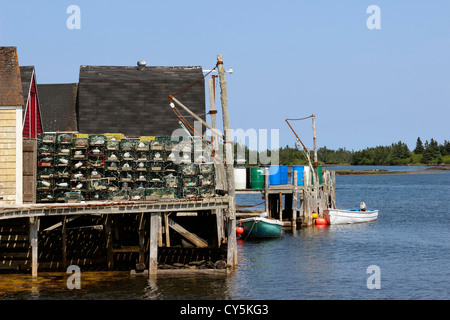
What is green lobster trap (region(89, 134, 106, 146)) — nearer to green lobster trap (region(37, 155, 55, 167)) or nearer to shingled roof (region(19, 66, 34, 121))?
green lobster trap (region(37, 155, 55, 167))

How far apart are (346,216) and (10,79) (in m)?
28.8

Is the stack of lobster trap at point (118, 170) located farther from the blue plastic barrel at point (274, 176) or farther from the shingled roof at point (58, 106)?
the blue plastic barrel at point (274, 176)

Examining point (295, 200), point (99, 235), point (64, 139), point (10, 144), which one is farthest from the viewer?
point (295, 200)

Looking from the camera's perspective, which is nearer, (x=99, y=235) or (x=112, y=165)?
(x=112, y=165)

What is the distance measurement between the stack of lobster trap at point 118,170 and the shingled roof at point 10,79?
7.17 ft

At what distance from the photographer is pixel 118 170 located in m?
31.5

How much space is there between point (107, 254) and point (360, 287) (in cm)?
1071

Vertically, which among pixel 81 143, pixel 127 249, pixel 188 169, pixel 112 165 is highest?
pixel 81 143

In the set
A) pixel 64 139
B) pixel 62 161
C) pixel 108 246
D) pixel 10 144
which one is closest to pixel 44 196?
pixel 62 161

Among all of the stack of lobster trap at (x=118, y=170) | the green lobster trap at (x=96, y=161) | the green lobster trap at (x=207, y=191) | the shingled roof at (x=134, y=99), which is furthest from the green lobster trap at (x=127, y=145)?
the shingled roof at (x=134, y=99)

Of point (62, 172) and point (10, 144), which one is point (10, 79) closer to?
point (10, 144)

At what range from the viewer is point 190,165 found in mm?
31703

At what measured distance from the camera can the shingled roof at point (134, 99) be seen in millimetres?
43500
